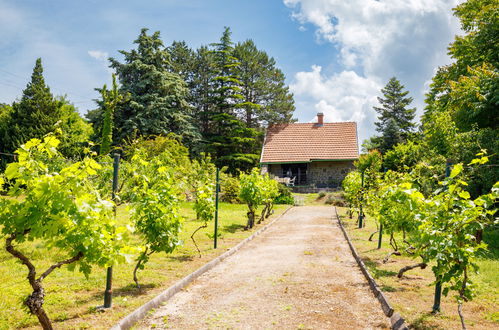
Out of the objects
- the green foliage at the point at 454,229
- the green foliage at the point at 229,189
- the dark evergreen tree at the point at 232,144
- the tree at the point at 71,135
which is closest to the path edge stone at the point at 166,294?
the green foliage at the point at 454,229

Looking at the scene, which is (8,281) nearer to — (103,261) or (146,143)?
(103,261)

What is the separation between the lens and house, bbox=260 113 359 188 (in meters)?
30.6

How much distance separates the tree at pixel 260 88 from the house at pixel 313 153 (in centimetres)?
724

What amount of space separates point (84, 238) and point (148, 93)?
29.2m

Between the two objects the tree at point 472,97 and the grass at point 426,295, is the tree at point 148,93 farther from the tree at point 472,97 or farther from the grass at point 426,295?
the grass at point 426,295

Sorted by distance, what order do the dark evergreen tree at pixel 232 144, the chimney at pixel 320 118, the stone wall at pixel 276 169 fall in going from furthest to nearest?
the dark evergreen tree at pixel 232 144
the chimney at pixel 320 118
the stone wall at pixel 276 169

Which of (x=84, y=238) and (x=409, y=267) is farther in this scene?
(x=409, y=267)

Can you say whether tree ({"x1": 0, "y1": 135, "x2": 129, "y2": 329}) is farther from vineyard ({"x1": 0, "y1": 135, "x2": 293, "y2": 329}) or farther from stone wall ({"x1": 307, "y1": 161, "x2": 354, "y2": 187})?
stone wall ({"x1": 307, "y1": 161, "x2": 354, "y2": 187})

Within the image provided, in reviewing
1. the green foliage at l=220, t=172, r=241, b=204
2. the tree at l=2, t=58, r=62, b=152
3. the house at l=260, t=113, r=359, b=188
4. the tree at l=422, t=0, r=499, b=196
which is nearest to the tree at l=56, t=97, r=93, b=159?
the tree at l=2, t=58, r=62, b=152

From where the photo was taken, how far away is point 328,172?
31125mm

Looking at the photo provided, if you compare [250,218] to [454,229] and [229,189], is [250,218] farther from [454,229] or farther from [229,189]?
[454,229]

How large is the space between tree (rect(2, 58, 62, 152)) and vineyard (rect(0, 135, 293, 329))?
60.0 feet

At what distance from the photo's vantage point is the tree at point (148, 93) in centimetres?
3008

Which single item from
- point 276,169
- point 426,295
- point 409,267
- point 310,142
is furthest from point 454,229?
point 310,142
